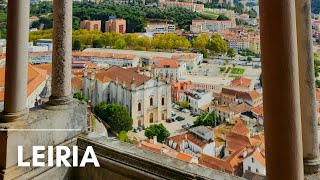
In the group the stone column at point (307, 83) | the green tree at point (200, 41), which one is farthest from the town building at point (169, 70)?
the stone column at point (307, 83)

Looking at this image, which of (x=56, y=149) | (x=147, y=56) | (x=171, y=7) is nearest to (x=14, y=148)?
(x=56, y=149)

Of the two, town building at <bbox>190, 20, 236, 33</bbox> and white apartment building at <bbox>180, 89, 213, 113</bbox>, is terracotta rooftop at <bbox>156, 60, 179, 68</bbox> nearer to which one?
white apartment building at <bbox>180, 89, 213, 113</bbox>

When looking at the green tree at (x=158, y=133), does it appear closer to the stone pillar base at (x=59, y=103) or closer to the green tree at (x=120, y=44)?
the stone pillar base at (x=59, y=103)

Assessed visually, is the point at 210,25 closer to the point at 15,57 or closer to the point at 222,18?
the point at 222,18

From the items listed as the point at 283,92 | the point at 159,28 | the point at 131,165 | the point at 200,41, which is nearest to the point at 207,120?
the point at 200,41

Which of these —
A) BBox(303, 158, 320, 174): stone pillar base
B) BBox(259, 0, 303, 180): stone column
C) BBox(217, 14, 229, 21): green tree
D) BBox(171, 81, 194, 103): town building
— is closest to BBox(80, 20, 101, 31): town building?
BBox(171, 81, 194, 103): town building

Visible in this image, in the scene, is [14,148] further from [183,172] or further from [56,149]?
[183,172]

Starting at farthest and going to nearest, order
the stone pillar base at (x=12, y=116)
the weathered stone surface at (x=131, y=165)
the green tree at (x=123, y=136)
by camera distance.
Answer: the green tree at (x=123, y=136) → the stone pillar base at (x=12, y=116) → the weathered stone surface at (x=131, y=165)
